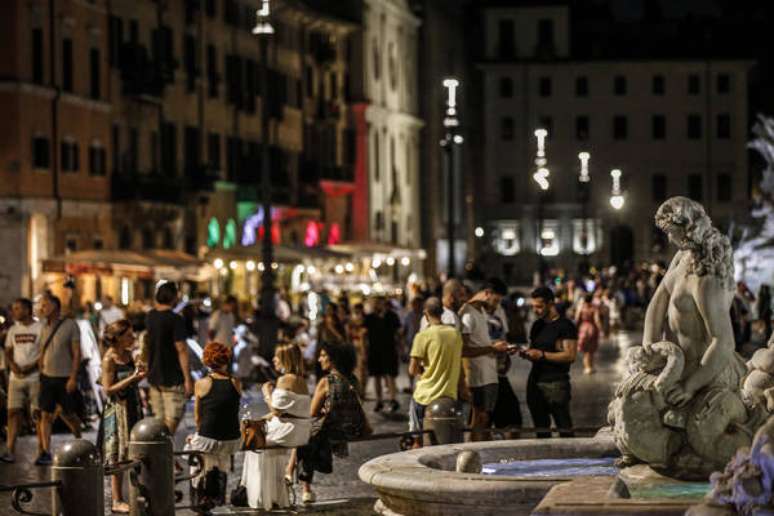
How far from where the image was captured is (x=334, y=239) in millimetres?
83000

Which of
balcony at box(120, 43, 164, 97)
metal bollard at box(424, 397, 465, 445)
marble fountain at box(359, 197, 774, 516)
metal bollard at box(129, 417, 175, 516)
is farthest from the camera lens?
balcony at box(120, 43, 164, 97)

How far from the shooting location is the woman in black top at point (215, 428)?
16.4 m

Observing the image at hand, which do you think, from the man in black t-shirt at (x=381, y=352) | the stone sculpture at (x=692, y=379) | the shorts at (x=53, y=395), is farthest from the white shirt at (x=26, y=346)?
the stone sculpture at (x=692, y=379)

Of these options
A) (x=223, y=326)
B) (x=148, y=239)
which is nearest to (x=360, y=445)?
(x=223, y=326)

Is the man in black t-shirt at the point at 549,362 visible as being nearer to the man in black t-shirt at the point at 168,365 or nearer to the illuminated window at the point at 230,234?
the man in black t-shirt at the point at 168,365

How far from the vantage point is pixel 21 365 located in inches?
856

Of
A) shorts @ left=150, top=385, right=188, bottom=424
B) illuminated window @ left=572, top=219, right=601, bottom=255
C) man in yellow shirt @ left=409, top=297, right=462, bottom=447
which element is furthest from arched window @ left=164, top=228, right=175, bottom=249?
illuminated window @ left=572, top=219, right=601, bottom=255

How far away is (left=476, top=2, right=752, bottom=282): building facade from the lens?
113 meters

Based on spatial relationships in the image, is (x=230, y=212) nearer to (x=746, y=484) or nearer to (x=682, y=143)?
(x=682, y=143)

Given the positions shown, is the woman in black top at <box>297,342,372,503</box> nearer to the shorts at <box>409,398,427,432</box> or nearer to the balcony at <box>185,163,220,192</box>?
the shorts at <box>409,398,427,432</box>

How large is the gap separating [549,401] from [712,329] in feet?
22.1

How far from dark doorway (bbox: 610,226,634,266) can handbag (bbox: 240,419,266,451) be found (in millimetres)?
97692

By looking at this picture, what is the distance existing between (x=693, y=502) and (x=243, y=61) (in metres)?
59.5

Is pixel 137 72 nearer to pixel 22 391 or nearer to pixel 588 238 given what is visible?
pixel 22 391
